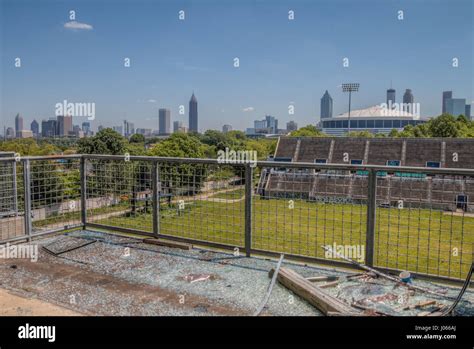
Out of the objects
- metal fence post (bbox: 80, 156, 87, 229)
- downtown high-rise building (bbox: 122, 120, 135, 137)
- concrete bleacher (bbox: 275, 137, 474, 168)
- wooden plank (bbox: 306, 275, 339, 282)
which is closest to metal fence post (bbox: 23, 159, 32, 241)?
metal fence post (bbox: 80, 156, 87, 229)

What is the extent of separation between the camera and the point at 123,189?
6.09m

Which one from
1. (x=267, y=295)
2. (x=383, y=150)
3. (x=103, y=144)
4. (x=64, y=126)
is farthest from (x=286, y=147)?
(x=64, y=126)

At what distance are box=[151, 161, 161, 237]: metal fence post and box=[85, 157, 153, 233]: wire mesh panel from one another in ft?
0.33

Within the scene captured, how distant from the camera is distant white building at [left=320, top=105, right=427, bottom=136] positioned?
160 m

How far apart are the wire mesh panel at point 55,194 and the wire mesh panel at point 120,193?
25cm

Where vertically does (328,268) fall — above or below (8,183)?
below

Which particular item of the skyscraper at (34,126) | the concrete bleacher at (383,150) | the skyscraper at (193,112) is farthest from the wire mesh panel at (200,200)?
the skyscraper at (193,112)

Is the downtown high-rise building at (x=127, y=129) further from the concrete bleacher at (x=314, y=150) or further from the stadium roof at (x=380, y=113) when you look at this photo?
the stadium roof at (x=380, y=113)

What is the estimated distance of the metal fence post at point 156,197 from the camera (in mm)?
5438

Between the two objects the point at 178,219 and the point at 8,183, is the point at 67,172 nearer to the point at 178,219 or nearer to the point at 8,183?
the point at 8,183
